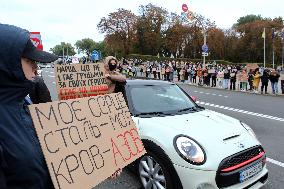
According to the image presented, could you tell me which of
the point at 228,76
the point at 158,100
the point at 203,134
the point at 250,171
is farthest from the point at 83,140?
the point at 228,76

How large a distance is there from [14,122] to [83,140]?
2.40ft

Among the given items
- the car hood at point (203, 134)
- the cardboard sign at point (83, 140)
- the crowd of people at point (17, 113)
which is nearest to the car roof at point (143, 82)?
the car hood at point (203, 134)

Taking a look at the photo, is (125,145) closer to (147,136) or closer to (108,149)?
(108,149)

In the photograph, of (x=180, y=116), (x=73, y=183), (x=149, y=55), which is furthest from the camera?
(x=149, y=55)

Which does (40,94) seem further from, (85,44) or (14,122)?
(85,44)

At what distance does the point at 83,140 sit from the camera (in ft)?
9.00

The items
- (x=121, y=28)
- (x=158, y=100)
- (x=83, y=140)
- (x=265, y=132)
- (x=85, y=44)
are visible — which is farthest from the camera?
(x=85, y=44)

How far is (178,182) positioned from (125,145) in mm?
1532

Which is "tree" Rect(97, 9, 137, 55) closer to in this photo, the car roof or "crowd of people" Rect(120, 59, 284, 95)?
"crowd of people" Rect(120, 59, 284, 95)

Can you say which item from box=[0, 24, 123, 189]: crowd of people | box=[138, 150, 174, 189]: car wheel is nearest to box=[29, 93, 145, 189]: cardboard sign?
box=[0, 24, 123, 189]: crowd of people

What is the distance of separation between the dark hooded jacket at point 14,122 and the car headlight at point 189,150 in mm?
2619

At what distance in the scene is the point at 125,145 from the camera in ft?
10.7

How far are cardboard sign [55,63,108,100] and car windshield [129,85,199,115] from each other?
1.73 ft

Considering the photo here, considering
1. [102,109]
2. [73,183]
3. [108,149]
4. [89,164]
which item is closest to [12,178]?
[73,183]
